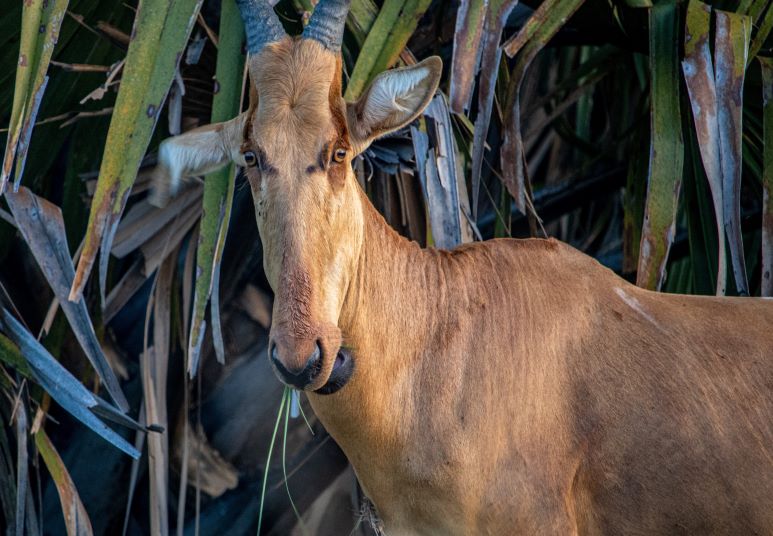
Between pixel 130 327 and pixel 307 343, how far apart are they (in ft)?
9.83

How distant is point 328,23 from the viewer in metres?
3.53

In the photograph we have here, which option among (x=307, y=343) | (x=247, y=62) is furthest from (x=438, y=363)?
(x=247, y=62)

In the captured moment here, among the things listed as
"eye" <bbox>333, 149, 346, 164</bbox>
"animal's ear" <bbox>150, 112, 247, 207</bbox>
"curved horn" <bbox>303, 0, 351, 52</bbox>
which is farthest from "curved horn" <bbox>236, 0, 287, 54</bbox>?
"eye" <bbox>333, 149, 346, 164</bbox>

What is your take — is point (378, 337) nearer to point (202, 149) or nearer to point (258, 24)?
point (202, 149)

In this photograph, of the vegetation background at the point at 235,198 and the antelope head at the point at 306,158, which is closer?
the antelope head at the point at 306,158

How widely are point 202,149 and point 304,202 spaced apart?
2.12 ft

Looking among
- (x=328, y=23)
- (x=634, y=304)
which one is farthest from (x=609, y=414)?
(x=328, y=23)

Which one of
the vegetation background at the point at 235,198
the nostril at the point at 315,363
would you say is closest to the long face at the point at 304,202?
the nostril at the point at 315,363

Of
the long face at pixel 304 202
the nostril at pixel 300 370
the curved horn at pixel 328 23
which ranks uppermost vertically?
the curved horn at pixel 328 23

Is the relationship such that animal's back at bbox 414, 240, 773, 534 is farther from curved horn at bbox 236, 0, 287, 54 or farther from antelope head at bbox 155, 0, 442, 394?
curved horn at bbox 236, 0, 287, 54

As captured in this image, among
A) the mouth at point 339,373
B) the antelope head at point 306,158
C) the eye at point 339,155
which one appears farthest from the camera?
the eye at point 339,155

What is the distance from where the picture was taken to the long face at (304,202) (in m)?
2.99

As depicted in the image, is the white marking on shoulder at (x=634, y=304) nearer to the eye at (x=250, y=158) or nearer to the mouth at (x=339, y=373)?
the mouth at (x=339, y=373)

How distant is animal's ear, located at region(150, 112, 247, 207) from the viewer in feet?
11.7
